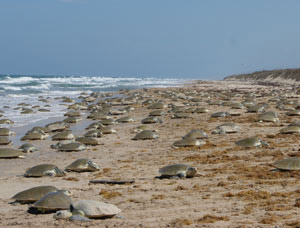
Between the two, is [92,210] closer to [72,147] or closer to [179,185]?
[179,185]

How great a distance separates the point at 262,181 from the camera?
7.02 m

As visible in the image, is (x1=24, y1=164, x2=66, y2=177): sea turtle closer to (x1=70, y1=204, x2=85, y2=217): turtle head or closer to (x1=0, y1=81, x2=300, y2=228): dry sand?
(x1=0, y1=81, x2=300, y2=228): dry sand

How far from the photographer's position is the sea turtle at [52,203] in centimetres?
564

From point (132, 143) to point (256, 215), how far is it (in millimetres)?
6939

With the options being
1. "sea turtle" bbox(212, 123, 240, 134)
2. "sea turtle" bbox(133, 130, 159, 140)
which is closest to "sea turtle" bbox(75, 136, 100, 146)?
"sea turtle" bbox(133, 130, 159, 140)

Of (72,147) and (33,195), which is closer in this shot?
(33,195)

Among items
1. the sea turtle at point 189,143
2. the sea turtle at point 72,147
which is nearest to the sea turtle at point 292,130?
the sea turtle at point 189,143

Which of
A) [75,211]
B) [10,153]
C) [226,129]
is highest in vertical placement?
[226,129]

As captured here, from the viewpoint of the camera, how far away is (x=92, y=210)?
5336mm

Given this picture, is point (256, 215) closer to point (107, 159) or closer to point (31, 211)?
point (31, 211)

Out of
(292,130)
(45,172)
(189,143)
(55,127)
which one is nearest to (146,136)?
(189,143)

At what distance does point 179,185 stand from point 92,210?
6.92 ft

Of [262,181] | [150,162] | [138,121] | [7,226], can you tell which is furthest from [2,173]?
[138,121]

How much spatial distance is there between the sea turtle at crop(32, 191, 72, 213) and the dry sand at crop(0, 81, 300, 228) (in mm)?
109
